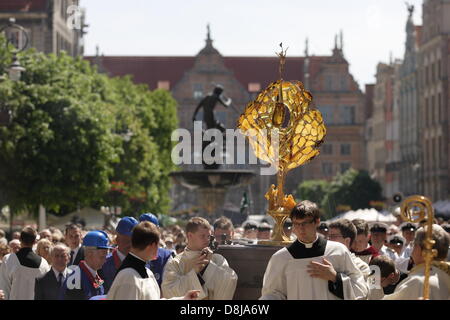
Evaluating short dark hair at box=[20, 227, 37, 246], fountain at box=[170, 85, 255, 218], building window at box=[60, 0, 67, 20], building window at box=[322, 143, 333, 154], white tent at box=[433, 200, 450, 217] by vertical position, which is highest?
building window at box=[60, 0, 67, 20]

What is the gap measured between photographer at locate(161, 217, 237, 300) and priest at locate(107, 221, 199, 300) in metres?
1.36

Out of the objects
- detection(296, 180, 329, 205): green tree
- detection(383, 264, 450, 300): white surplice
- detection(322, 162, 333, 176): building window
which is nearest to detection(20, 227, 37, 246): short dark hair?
detection(383, 264, 450, 300): white surplice

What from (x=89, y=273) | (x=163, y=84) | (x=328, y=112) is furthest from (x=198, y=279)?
(x=163, y=84)

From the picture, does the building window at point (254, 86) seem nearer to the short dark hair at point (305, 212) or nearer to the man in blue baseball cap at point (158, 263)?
the man in blue baseball cap at point (158, 263)

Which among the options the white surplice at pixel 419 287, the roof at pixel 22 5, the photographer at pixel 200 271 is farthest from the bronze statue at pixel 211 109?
the roof at pixel 22 5

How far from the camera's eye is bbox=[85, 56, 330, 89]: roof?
12431 cm

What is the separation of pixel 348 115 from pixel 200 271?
110 metres

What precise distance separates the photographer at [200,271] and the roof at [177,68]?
114 meters

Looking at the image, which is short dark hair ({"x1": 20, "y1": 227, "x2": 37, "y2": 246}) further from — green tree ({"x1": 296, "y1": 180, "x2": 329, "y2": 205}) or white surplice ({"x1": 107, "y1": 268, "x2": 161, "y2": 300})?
green tree ({"x1": 296, "y1": 180, "x2": 329, "y2": 205})

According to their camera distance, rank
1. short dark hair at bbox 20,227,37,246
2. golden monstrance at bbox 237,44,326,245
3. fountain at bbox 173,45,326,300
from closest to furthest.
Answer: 1. fountain at bbox 173,45,326,300
2. golden monstrance at bbox 237,44,326,245
3. short dark hair at bbox 20,227,37,246

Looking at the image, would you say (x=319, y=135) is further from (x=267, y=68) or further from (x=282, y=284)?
(x=267, y=68)

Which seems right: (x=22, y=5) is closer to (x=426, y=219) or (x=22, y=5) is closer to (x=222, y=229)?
(x=222, y=229)

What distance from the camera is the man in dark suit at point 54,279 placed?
10.8 metres

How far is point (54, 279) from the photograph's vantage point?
10938mm
